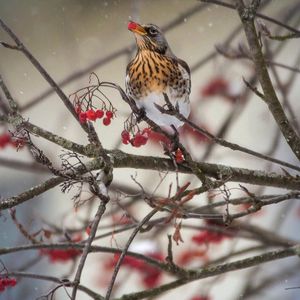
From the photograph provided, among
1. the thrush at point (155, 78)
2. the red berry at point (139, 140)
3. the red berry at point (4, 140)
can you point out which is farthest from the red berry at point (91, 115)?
the red berry at point (4, 140)

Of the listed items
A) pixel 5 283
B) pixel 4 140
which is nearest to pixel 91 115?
pixel 5 283

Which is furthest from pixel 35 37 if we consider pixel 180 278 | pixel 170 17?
pixel 180 278

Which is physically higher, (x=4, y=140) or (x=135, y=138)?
(x=4, y=140)

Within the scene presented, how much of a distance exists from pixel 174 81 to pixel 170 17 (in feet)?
6.87

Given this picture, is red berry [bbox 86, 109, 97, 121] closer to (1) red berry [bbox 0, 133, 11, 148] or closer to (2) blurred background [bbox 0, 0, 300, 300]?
(1) red berry [bbox 0, 133, 11, 148]

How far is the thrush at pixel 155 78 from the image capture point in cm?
142

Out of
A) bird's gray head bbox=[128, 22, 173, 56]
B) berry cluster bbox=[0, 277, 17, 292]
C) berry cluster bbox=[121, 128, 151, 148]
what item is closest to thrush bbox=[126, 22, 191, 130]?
bird's gray head bbox=[128, 22, 173, 56]

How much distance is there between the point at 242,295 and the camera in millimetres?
1892

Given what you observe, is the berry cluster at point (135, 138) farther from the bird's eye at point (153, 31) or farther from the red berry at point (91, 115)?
the bird's eye at point (153, 31)

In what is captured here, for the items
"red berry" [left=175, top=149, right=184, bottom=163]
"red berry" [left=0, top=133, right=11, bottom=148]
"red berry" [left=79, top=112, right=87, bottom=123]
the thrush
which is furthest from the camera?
"red berry" [left=0, top=133, right=11, bottom=148]

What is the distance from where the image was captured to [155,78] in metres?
1.46

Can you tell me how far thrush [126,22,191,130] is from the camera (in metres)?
1.42

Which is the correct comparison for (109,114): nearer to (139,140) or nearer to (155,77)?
(139,140)

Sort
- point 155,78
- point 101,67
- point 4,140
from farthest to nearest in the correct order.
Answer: point 101,67
point 4,140
point 155,78
